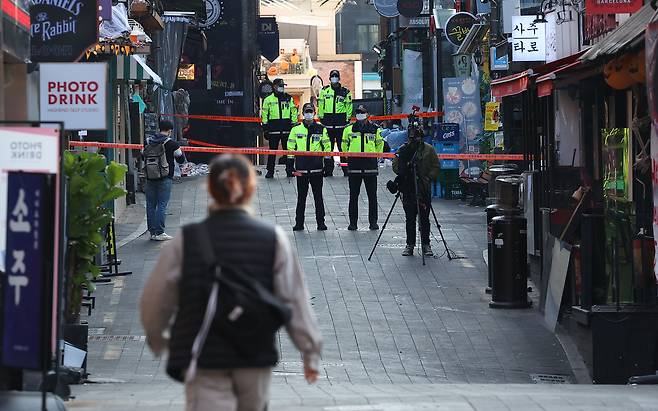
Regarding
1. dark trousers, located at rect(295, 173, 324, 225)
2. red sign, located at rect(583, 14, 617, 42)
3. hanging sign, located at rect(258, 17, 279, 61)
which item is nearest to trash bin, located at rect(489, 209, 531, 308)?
red sign, located at rect(583, 14, 617, 42)

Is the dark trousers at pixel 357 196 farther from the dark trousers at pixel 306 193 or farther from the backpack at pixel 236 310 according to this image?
the backpack at pixel 236 310

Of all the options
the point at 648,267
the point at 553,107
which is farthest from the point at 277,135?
the point at 648,267

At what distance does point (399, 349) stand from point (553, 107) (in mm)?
6582

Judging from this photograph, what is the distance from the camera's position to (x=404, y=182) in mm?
20000

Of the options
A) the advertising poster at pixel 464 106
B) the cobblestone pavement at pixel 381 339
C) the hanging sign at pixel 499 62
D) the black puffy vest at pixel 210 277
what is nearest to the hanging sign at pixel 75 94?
the cobblestone pavement at pixel 381 339

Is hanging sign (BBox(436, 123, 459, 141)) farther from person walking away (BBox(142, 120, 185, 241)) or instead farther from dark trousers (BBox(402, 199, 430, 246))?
dark trousers (BBox(402, 199, 430, 246))

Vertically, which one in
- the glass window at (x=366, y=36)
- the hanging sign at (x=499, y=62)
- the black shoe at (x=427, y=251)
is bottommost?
the black shoe at (x=427, y=251)

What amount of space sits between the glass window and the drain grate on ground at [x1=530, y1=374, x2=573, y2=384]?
258ft

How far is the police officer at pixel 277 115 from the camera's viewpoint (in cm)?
3142

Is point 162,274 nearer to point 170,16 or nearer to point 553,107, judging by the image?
point 553,107

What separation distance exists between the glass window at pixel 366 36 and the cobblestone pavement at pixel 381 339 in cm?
6950

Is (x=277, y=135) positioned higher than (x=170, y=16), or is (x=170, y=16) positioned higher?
(x=170, y=16)

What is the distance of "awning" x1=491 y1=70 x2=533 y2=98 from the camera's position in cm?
1781

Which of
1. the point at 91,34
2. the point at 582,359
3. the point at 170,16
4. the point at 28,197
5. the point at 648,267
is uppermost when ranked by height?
the point at 170,16
